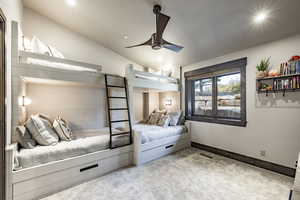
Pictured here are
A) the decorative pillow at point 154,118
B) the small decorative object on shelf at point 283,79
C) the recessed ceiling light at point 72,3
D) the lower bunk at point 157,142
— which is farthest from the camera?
the decorative pillow at point 154,118

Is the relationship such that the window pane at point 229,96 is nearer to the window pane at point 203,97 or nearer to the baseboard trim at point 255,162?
the window pane at point 203,97

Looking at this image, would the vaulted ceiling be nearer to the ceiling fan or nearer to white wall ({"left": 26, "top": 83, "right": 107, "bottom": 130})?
the ceiling fan

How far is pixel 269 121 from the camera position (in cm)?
271

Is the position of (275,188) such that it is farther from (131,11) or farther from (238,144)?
(131,11)

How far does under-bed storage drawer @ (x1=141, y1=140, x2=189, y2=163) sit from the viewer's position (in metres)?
2.96

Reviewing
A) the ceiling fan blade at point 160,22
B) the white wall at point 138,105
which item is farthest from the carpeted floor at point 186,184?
the ceiling fan blade at point 160,22

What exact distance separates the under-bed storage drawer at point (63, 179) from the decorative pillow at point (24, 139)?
494mm

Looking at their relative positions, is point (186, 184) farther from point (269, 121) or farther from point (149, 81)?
point (149, 81)

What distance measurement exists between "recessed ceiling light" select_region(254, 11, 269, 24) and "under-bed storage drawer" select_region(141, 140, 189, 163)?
3.02 metres

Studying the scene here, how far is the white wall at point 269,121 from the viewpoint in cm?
243

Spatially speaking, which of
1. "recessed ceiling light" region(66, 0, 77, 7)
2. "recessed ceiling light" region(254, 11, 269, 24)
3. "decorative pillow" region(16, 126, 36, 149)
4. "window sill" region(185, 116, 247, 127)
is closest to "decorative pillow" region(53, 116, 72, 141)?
"decorative pillow" region(16, 126, 36, 149)

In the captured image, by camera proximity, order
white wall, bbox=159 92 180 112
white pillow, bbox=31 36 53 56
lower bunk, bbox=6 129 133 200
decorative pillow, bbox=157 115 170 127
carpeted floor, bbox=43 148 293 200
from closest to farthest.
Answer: lower bunk, bbox=6 129 133 200
carpeted floor, bbox=43 148 293 200
white pillow, bbox=31 36 53 56
decorative pillow, bbox=157 115 170 127
white wall, bbox=159 92 180 112

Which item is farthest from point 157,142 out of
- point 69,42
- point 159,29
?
point 69,42

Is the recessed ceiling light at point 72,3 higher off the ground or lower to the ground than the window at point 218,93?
higher
